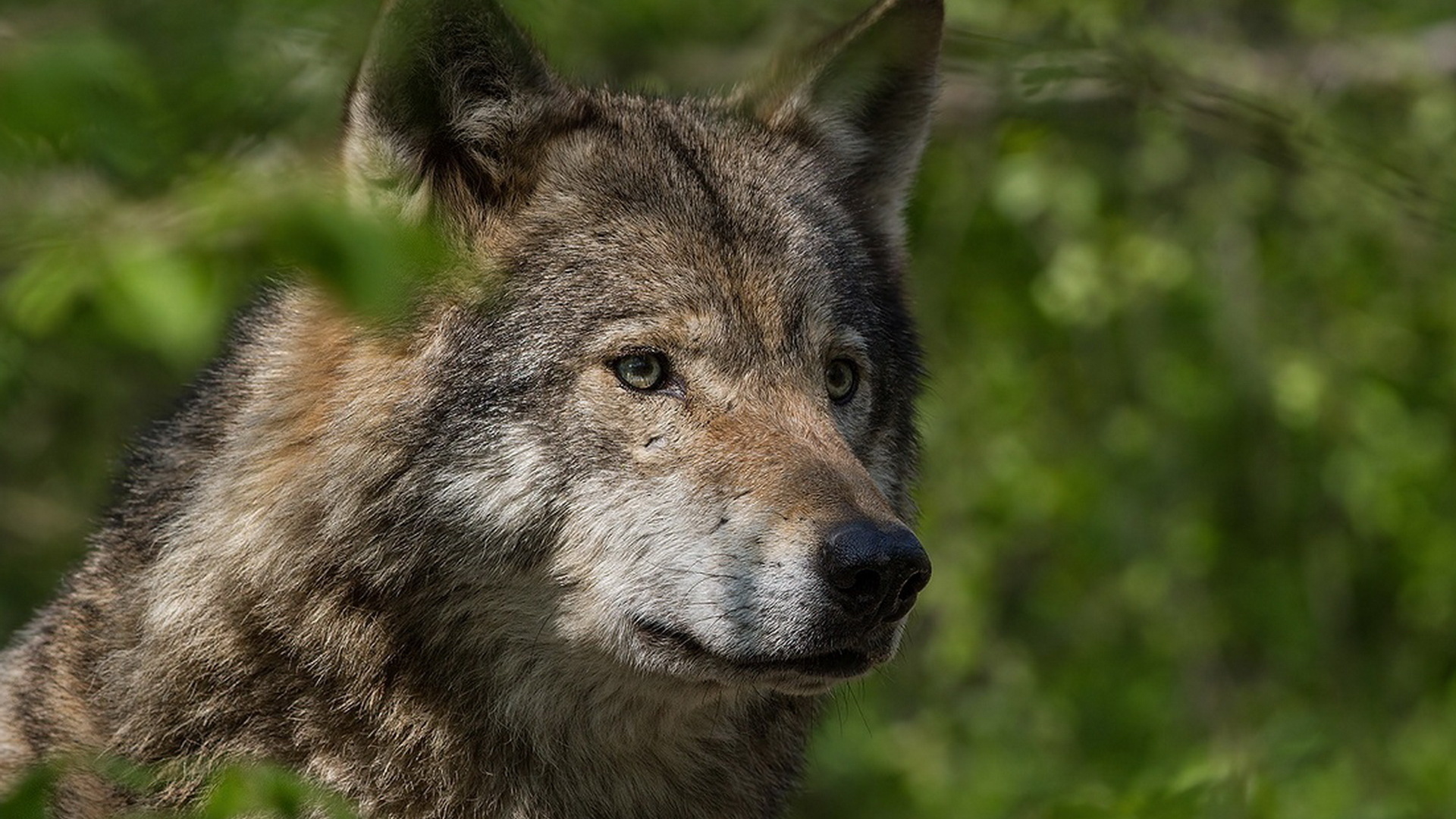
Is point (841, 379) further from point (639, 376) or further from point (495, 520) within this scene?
point (495, 520)

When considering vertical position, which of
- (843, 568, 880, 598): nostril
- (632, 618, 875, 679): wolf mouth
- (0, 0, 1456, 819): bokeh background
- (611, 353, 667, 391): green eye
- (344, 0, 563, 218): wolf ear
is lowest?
(0, 0, 1456, 819): bokeh background

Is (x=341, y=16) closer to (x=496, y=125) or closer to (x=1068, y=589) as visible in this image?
(x=496, y=125)

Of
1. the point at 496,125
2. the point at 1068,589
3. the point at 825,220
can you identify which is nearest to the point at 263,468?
the point at 496,125

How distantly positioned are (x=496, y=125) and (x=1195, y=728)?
18.5 ft

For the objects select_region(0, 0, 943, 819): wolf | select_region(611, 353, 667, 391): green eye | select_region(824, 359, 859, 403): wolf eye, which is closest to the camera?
select_region(0, 0, 943, 819): wolf

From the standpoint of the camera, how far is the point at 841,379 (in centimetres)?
433

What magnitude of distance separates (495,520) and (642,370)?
1.67 ft

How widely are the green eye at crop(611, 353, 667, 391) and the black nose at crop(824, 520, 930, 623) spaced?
0.69 meters

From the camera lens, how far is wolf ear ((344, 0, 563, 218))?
3.79 metres

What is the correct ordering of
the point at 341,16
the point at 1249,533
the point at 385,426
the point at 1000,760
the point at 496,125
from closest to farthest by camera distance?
the point at 341,16
the point at 385,426
the point at 496,125
the point at 1000,760
the point at 1249,533

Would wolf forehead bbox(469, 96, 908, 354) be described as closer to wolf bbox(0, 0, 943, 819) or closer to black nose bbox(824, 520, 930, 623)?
wolf bbox(0, 0, 943, 819)

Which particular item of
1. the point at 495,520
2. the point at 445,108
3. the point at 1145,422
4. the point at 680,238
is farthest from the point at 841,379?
the point at 1145,422

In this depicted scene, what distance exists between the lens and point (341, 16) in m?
3.58

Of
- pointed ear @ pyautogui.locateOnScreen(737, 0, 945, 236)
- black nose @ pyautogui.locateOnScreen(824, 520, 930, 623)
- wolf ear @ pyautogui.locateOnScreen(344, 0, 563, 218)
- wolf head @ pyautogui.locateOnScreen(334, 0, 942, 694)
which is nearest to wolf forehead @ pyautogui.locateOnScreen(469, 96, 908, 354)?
wolf head @ pyautogui.locateOnScreen(334, 0, 942, 694)
